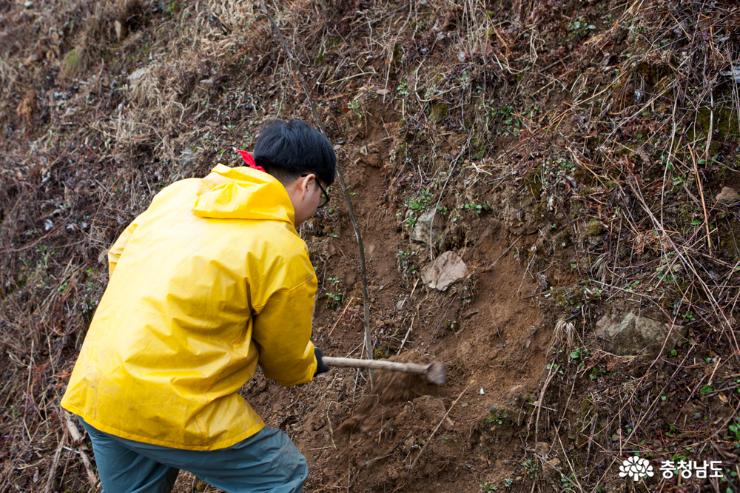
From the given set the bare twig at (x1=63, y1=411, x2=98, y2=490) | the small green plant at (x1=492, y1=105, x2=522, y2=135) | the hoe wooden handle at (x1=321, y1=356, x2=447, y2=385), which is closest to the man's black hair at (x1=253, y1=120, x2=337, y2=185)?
the hoe wooden handle at (x1=321, y1=356, x2=447, y2=385)

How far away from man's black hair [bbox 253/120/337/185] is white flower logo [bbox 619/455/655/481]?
1.76 meters

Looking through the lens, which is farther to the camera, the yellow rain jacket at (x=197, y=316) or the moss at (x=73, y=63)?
the moss at (x=73, y=63)

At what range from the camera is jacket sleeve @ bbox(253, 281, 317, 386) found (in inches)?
91.2

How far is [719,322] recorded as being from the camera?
2781mm

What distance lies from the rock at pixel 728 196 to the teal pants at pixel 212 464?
2.20 m

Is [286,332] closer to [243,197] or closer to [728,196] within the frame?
[243,197]

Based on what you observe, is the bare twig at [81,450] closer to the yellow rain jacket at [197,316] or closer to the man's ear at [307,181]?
the yellow rain jacket at [197,316]

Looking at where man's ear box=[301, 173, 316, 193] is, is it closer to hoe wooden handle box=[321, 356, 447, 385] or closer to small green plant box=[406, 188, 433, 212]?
hoe wooden handle box=[321, 356, 447, 385]

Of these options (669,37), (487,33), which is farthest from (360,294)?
(669,37)

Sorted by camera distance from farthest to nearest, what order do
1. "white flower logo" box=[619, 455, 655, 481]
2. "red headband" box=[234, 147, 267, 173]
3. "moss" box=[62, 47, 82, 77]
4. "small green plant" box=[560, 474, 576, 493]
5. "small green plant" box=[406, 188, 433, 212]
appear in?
1. "moss" box=[62, 47, 82, 77]
2. "small green plant" box=[406, 188, 433, 212]
3. "small green plant" box=[560, 474, 576, 493]
4. "white flower logo" box=[619, 455, 655, 481]
5. "red headband" box=[234, 147, 267, 173]

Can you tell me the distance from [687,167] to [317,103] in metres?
2.59

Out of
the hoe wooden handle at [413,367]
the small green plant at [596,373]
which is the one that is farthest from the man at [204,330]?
the small green plant at [596,373]

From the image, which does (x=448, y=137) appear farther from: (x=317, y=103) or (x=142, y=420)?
(x=142, y=420)

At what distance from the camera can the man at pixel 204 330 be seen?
2.20m
